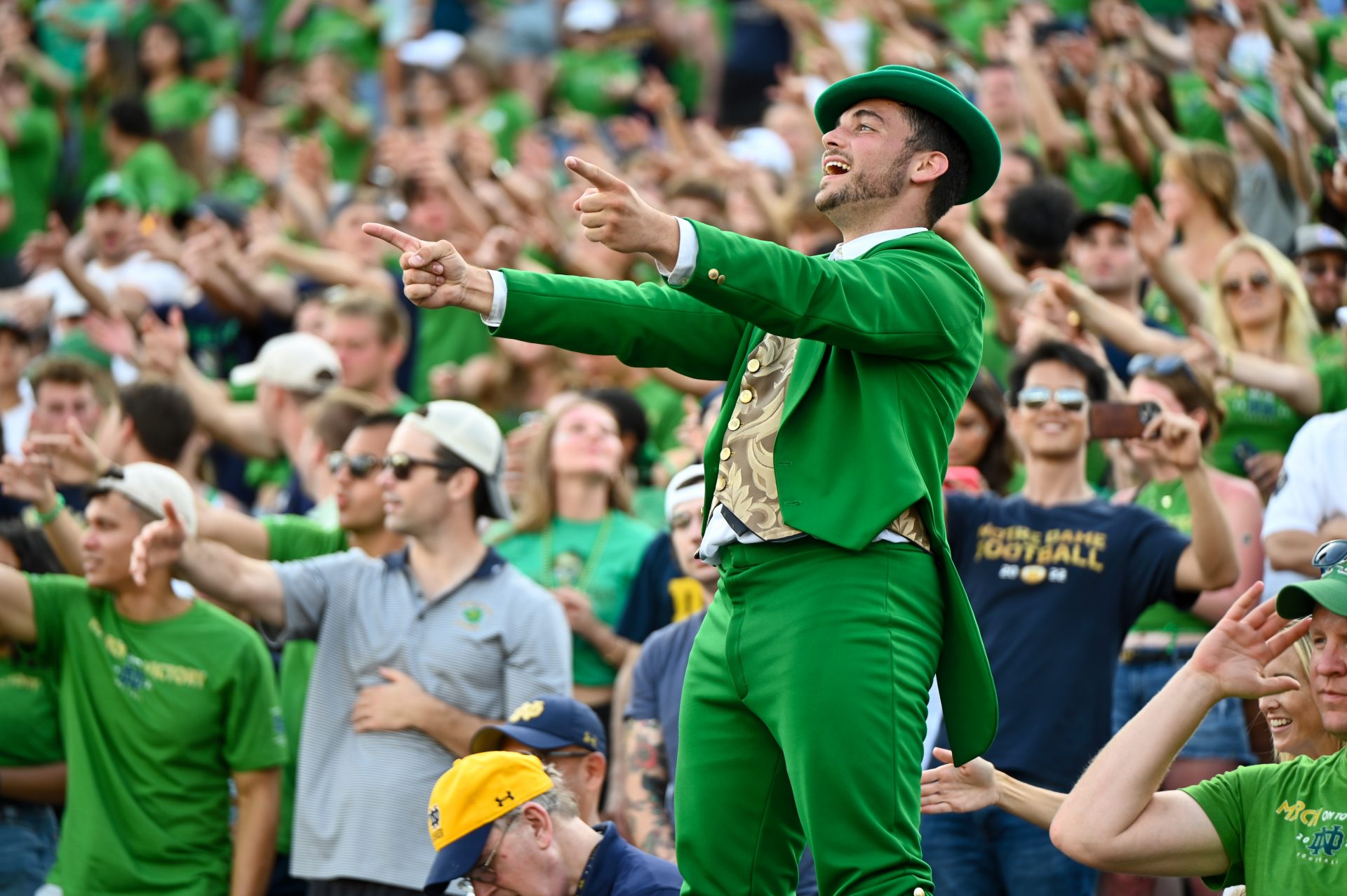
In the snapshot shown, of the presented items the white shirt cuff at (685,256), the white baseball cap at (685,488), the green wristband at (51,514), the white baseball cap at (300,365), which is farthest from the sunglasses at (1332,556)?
the white baseball cap at (300,365)

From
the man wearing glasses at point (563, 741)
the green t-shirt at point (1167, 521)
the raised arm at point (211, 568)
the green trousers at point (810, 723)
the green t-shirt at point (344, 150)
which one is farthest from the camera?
the green t-shirt at point (344, 150)

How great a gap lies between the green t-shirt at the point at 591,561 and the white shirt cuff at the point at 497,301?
3637 mm

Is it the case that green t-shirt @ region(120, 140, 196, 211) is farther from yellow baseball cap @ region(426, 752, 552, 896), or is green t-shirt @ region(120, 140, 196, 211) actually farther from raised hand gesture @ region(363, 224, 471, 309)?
raised hand gesture @ region(363, 224, 471, 309)

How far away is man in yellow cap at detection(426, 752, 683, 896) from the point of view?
4.75 meters

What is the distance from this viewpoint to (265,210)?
41.3 ft

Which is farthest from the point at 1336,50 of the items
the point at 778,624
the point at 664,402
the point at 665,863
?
the point at 778,624

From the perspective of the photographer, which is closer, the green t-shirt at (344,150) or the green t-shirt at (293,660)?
the green t-shirt at (293,660)

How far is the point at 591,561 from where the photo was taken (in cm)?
726

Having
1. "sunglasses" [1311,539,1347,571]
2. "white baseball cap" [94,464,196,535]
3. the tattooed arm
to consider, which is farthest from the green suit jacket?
"white baseball cap" [94,464,196,535]

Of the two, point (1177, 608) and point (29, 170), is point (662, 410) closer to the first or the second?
point (1177, 608)

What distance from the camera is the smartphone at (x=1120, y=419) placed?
5.96 metres

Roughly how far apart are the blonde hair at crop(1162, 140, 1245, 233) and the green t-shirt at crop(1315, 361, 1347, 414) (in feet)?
5.73

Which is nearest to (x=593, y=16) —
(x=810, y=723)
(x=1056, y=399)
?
(x=1056, y=399)

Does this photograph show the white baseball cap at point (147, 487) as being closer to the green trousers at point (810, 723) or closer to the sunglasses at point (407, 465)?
the sunglasses at point (407, 465)
